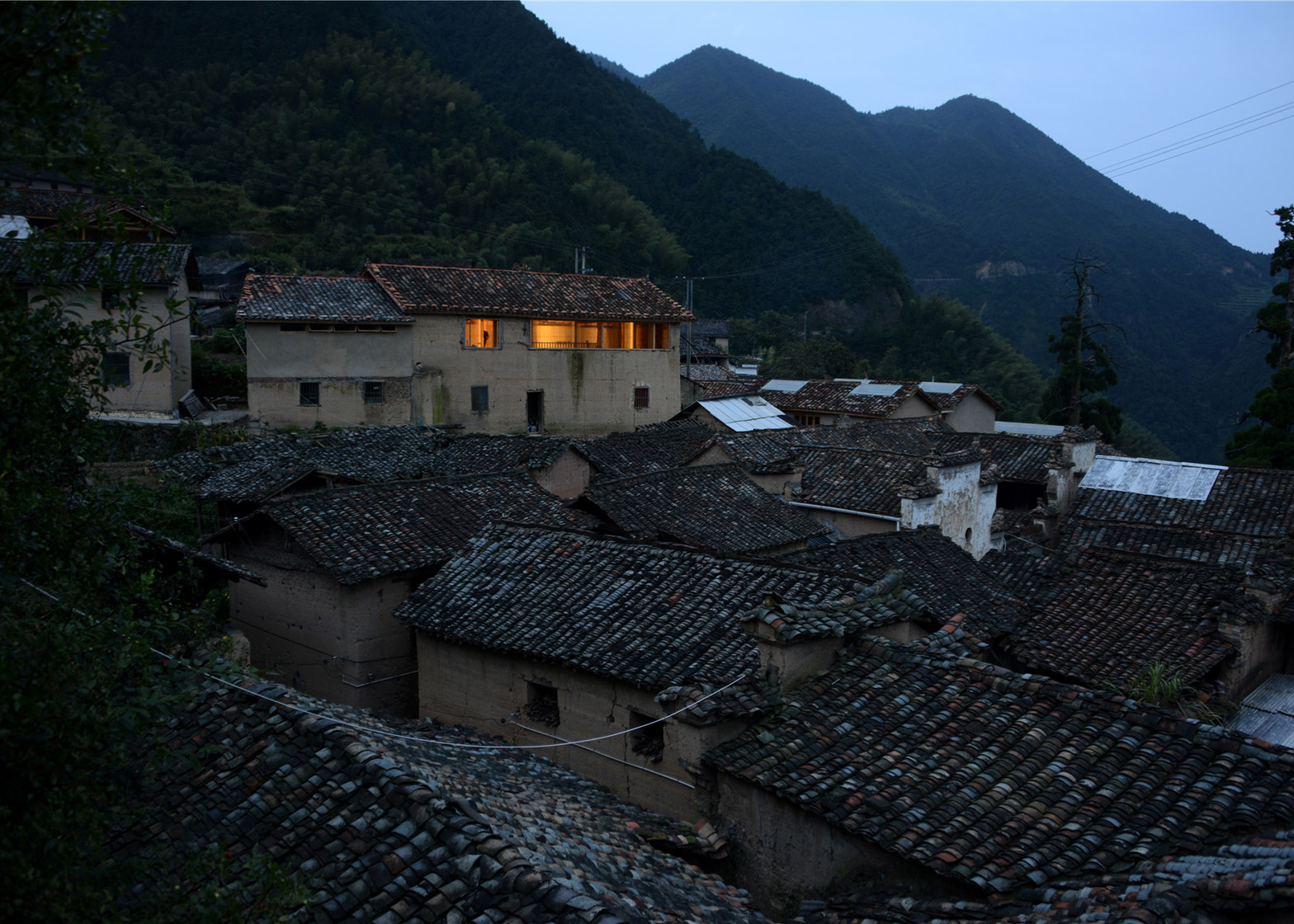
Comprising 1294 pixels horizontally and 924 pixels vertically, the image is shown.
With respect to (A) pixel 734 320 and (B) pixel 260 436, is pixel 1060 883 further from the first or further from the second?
(A) pixel 734 320

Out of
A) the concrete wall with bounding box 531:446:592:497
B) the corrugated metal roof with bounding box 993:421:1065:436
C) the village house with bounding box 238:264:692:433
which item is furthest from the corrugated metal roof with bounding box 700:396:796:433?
the corrugated metal roof with bounding box 993:421:1065:436

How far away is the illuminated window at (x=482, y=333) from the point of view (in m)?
31.5

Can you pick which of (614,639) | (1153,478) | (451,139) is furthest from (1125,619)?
(451,139)

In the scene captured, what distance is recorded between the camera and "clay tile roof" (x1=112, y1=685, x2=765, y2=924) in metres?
5.59

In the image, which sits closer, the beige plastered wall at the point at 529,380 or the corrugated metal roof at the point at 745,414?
the corrugated metal roof at the point at 745,414

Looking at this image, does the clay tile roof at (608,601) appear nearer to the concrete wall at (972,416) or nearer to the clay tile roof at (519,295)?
the clay tile roof at (519,295)

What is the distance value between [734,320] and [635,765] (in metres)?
70.2

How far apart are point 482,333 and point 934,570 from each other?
2110 centimetres

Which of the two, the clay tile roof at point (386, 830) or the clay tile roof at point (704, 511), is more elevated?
the clay tile roof at point (704, 511)

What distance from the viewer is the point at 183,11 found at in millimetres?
80562

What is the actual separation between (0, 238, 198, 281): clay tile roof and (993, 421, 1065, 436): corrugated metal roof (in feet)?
119

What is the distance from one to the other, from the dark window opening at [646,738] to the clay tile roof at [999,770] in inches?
76.8

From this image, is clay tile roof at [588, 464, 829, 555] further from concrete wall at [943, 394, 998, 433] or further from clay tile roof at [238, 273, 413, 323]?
concrete wall at [943, 394, 998, 433]

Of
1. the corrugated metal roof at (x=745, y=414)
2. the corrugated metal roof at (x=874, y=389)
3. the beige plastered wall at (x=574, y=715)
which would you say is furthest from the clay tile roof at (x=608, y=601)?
the corrugated metal roof at (x=874, y=389)
